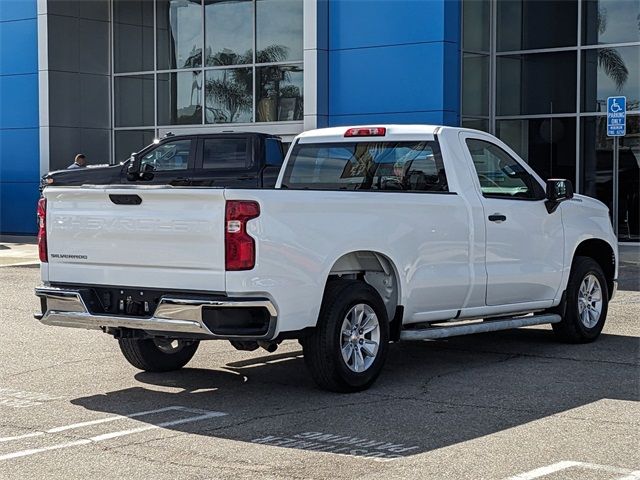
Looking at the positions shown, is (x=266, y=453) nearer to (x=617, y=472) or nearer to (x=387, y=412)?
(x=387, y=412)

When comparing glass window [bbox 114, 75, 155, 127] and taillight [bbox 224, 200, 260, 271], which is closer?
taillight [bbox 224, 200, 260, 271]

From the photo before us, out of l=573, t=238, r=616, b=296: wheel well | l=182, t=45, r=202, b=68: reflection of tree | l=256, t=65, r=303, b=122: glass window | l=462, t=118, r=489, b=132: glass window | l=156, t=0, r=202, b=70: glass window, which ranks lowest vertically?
l=573, t=238, r=616, b=296: wheel well

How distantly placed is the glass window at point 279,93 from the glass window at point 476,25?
387cm

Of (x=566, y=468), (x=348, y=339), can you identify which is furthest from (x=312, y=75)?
(x=566, y=468)

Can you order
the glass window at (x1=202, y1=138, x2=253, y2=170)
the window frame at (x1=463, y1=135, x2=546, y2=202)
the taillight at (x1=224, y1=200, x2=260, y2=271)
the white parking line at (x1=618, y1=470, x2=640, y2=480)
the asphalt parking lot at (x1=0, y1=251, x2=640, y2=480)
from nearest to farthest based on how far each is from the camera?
the white parking line at (x1=618, y1=470, x2=640, y2=480)
the asphalt parking lot at (x1=0, y1=251, x2=640, y2=480)
the taillight at (x1=224, y1=200, x2=260, y2=271)
the window frame at (x1=463, y1=135, x2=546, y2=202)
the glass window at (x1=202, y1=138, x2=253, y2=170)

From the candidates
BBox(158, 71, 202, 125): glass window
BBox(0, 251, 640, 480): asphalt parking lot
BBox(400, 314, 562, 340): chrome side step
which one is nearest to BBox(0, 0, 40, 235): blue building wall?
BBox(158, 71, 202, 125): glass window

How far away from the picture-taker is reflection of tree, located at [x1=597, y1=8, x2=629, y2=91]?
2311cm

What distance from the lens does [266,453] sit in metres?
6.66

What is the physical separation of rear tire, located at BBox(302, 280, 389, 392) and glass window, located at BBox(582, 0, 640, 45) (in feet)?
52.9

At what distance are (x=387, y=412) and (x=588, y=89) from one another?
17180 millimetres

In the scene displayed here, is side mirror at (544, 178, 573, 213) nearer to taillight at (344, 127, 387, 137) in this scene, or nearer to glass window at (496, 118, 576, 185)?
taillight at (344, 127, 387, 137)

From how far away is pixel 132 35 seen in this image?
98.4 feet

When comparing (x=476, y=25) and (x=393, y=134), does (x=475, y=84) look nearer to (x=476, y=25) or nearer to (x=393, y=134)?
(x=476, y=25)

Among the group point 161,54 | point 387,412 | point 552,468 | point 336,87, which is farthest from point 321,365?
point 161,54
